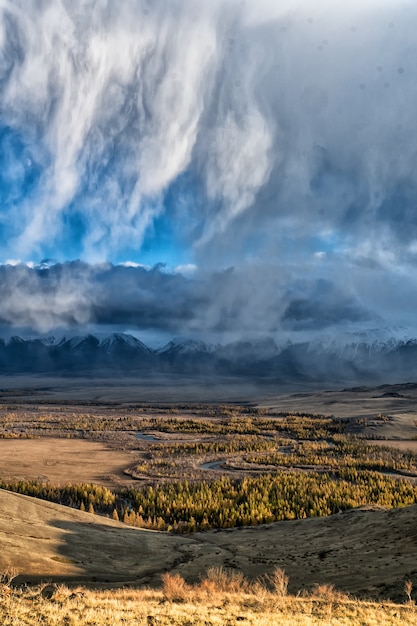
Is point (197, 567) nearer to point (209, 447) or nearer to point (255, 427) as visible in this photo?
point (209, 447)

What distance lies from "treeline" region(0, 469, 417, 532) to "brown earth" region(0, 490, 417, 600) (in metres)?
3.12

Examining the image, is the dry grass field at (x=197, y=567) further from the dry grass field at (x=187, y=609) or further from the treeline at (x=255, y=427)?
the treeline at (x=255, y=427)

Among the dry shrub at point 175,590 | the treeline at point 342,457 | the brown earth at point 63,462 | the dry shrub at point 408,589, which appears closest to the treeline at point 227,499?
the brown earth at point 63,462

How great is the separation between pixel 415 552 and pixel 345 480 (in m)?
20.7

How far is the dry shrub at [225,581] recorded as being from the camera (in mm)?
11961

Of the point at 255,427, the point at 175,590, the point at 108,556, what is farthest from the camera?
the point at 255,427

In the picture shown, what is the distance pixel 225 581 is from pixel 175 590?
1787mm

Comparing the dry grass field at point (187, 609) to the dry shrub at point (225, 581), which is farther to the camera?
the dry shrub at point (225, 581)

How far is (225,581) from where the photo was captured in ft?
41.0

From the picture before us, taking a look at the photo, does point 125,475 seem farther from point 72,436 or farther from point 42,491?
point 72,436

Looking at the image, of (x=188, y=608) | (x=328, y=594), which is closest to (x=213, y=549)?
(x=328, y=594)

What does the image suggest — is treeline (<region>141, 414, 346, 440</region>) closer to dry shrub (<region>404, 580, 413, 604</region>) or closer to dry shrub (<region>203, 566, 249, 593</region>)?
dry shrub (<region>203, 566, 249, 593</region>)

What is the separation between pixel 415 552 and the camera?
13727 mm

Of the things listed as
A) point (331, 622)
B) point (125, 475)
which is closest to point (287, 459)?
point (125, 475)
